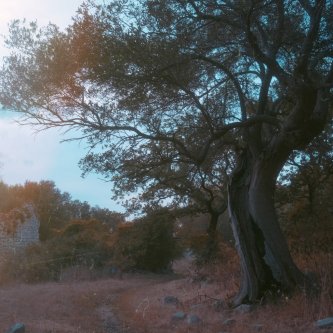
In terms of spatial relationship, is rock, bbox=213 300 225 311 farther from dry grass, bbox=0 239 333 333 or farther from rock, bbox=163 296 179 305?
rock, bbox=163 296 179 305

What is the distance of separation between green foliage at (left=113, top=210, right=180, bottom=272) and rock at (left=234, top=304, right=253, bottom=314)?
1455 cm

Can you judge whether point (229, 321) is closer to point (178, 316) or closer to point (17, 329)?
point (178, 316)

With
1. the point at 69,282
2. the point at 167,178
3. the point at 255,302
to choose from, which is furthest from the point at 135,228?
the point at 255,302

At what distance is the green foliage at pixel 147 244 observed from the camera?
27.6 metres

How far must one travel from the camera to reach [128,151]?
14.7 metres

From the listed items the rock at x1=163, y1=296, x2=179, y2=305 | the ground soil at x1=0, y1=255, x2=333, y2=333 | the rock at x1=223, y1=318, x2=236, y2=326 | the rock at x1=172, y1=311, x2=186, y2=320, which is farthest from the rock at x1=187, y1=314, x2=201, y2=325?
the rock at x1=163, y1=296, x2=179, y2=305

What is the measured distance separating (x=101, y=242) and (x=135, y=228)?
188 centimetres

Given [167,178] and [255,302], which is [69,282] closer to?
[167,178]

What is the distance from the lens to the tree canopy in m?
12.4

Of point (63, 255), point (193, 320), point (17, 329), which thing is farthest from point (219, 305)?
point (63, 255)

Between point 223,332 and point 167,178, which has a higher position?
point 167,178

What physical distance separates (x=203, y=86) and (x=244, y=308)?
5.54 meters

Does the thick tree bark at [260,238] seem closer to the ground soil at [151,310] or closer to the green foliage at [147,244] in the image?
the ground soil at [151,310]

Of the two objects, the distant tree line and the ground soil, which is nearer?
the ground soil
